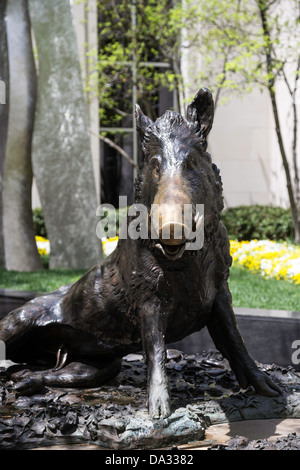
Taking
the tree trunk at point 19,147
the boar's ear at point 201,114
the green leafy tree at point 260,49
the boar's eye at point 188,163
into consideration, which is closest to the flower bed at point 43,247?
the tree trunk at point 19,147

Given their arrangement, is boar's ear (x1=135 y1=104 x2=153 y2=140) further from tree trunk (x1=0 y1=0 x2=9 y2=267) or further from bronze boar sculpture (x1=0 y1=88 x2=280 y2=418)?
tree trunk (x1=0 y1=0 x2=9 y2=267)

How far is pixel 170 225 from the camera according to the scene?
10.0 ft

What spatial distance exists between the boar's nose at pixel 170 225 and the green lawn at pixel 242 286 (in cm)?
355

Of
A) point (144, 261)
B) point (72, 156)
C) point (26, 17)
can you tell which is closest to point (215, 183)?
point (144, 261)

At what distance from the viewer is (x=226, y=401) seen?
13.2 ft

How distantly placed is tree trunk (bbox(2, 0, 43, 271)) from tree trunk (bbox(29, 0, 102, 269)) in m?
0.33

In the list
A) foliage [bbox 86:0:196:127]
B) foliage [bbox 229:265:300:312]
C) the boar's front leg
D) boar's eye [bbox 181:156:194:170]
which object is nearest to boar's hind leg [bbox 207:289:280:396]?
the boar's front leg

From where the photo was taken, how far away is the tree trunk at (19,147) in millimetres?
10328

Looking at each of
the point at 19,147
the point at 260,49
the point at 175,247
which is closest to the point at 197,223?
the point at 175,247

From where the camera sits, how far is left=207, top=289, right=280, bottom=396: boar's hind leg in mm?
3990

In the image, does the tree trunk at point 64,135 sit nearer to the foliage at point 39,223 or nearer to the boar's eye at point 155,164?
the boar's eye at point 155,164

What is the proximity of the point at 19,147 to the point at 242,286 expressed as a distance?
446 cm

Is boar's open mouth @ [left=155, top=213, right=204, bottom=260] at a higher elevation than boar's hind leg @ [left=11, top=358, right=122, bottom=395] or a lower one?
higher
